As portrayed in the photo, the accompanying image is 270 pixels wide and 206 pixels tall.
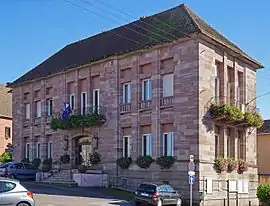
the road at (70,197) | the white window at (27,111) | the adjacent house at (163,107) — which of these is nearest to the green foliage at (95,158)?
the adjacent house at (163,107)

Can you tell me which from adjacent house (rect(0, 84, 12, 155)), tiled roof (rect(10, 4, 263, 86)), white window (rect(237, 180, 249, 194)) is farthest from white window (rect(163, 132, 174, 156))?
adjacent house (rect(0, 84, 12, 155))

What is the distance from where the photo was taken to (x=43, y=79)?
45844 millimetres

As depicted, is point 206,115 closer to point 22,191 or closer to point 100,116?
point 100,116

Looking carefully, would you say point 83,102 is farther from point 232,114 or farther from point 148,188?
point 148,188

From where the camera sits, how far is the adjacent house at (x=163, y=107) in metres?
32.5

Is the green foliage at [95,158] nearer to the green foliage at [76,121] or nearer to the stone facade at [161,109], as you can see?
the stone facade at [161,109]

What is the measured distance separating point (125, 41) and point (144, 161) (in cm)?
1052

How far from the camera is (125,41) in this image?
39.6 m

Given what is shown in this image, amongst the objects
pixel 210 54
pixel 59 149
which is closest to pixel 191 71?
pixel 210 54

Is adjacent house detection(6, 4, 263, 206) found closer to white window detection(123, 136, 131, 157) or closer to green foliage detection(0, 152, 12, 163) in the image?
white window detection(123, 136, 131, 157)

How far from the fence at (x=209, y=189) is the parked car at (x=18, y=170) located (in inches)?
381

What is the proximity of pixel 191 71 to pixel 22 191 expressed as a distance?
16.6 meters

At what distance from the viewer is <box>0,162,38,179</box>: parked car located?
41812mm

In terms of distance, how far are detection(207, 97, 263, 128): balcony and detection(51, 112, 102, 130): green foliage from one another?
31.3 feet
